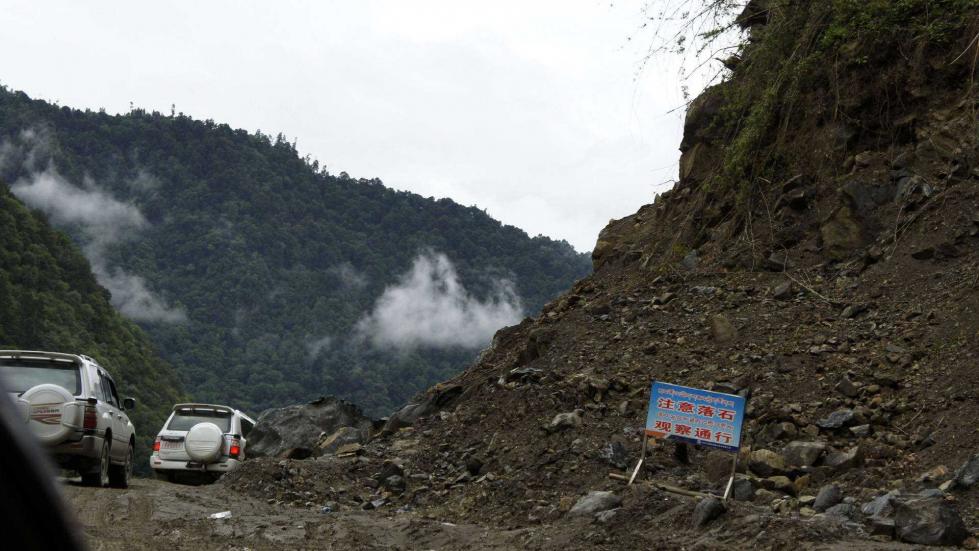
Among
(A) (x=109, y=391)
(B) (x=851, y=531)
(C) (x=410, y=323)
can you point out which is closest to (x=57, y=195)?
(C) (x=410, y=323)

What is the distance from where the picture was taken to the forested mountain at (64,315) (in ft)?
154

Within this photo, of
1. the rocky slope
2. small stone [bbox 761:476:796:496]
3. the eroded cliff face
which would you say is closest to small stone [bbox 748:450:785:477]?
the rocky slope

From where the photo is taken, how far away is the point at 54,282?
55.3 metres

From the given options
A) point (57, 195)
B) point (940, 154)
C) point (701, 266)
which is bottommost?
point (701, 266)

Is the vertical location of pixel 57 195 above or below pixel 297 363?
above

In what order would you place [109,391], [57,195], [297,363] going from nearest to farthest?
[109,391] → [297,363] → [57,195]

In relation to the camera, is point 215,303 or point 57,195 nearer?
point 215,303

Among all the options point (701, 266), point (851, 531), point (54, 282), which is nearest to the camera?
point (851, 531)

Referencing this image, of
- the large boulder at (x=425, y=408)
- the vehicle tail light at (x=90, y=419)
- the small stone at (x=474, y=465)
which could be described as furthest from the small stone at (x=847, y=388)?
the vehicle tail light at (x=90, y=419)

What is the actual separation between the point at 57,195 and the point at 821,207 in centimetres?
12695

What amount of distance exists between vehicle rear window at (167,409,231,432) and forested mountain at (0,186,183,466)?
22.4 m

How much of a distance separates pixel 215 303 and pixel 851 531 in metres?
103

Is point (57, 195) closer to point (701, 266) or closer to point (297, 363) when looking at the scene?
point (297, 363)

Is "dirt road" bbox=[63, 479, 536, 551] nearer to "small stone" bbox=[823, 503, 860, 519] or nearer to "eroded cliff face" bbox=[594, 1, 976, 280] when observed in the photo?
"small stone" bbox=[823, 503, 860, 519]
